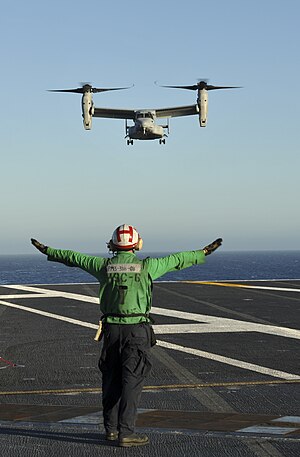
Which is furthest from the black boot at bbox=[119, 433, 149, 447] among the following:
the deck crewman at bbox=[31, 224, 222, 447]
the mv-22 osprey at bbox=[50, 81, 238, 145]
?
the mv-22 osprey at bbox=[50, 81, 238, 145]

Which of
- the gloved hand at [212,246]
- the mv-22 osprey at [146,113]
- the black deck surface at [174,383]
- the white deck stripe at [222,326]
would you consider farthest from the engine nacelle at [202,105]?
the gloved hand at [212,246]

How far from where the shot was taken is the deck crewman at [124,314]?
290 inches

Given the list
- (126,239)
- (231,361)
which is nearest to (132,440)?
(126,239)

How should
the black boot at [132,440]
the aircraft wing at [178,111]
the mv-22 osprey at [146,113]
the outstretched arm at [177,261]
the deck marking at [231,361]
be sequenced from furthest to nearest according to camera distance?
the aircraft wing at [178,111] < the mv-22 osprey at [146,113] < the deck marking at [231,361] < the outstretched arm at [177,261] < the black boot at [132,440]

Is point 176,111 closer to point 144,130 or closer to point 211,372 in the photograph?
point 144,130

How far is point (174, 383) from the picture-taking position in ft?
35.6

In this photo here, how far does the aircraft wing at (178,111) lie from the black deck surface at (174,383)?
5191cm

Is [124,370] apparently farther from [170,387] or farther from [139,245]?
[170,387]

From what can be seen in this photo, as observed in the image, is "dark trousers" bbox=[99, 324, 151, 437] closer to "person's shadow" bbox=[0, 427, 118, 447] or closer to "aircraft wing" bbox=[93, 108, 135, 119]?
"person's shadow" bbox=[0, 427, 118, 447]

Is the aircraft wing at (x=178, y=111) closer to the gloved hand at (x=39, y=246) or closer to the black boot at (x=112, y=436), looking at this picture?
the gloved hand at (x=39, y=246)

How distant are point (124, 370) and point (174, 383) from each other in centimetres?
362

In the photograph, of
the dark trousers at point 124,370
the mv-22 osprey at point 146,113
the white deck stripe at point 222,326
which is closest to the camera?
the dark trousers at point 124,370

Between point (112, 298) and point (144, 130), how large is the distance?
57116 mm

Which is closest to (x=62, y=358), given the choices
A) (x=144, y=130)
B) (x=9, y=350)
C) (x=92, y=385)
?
(x=9, y=350)
